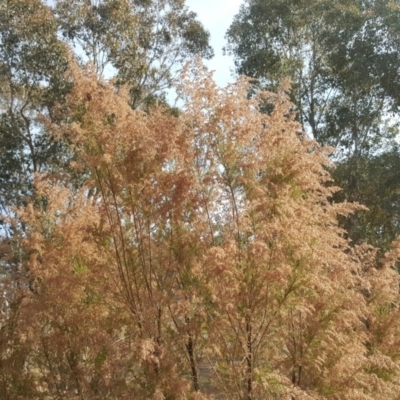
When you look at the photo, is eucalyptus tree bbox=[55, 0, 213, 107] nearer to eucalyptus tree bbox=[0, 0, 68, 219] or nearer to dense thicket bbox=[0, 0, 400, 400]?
eucalyptus tree bbox=[0, 0, 68, 219]

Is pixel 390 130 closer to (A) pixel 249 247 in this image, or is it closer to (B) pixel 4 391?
(A) pixel 249 247

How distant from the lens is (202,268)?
4.59m

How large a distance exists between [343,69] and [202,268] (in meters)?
9.09

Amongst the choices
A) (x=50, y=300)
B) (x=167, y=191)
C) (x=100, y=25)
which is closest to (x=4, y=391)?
(x=50, y=300)

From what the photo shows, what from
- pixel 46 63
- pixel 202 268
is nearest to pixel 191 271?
pixel 202 268

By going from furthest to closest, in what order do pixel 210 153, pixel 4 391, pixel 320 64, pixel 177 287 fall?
pixel 320 64 → pixel 4 391 → pixel 177 287 → pixel 210 153

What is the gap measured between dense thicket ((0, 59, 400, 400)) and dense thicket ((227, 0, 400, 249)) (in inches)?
298

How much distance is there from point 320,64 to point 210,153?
360 inches

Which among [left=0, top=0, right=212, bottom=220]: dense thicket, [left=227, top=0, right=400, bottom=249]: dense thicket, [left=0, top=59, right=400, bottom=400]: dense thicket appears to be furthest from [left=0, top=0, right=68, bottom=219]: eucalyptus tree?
[left=0, top=59, right=400, bottom=400]: dense thicket

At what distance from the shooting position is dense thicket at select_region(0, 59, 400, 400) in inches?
167

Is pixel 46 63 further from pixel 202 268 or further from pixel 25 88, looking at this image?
pixel 202 268

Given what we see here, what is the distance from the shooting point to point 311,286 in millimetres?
4348

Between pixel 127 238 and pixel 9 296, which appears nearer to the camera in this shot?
pixel 127 238

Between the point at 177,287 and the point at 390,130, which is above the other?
the point at 390,130
